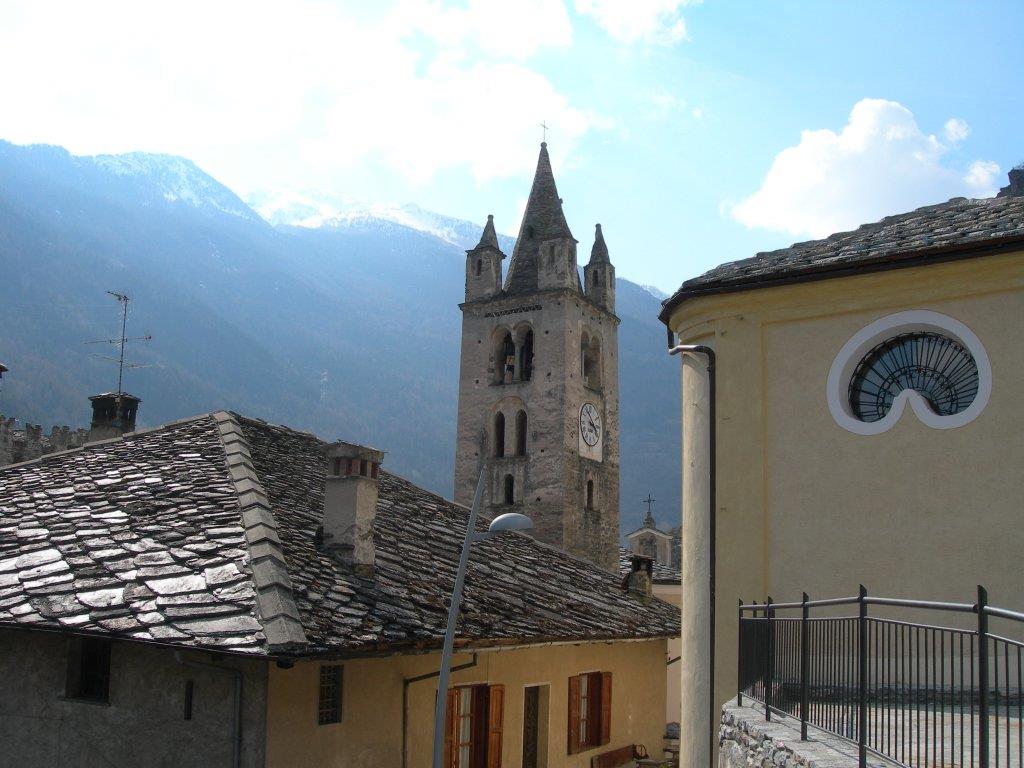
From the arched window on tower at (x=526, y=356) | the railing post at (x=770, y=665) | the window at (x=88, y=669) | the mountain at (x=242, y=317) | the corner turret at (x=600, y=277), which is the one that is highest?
the mountain at (x=242, y=317)

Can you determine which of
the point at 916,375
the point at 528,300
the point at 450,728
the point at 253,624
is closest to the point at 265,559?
the point at 253,624

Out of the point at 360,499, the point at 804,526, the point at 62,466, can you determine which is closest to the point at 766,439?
the point at 804,526

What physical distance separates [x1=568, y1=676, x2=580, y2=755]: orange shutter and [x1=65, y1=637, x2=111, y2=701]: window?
6.69 meters

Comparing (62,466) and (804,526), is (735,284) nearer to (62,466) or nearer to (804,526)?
(804,526)

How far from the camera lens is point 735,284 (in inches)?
435

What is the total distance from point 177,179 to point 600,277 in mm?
140116

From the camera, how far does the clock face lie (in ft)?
156

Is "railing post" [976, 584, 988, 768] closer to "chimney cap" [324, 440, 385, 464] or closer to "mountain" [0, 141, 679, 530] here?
"chimney cap" [324, 440, 385, 464]

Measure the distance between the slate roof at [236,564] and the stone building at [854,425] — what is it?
2661 mm

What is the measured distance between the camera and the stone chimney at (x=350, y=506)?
11.8 m

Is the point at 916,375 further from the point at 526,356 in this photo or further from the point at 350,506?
the point at 526,356

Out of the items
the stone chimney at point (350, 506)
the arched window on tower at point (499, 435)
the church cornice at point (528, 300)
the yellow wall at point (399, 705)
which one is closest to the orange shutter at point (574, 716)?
the yellow wall at point (399, 705)

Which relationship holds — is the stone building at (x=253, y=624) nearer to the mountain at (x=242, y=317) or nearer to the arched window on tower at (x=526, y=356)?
the arched window on tower at (x=526, y=356)

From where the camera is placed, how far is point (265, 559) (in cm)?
1008
